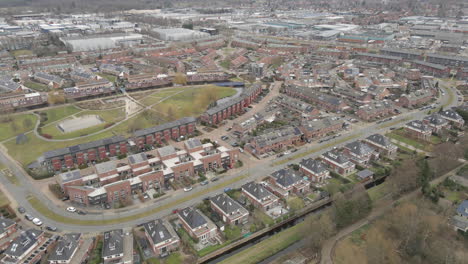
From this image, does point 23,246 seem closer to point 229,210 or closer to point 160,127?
point 229,210

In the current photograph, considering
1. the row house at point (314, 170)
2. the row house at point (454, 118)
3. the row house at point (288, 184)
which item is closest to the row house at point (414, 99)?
the row house at point (454, 118)

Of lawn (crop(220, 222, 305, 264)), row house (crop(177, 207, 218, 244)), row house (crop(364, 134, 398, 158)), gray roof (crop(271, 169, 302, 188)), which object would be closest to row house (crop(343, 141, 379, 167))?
row house (crop(364, 134, 398, 158))

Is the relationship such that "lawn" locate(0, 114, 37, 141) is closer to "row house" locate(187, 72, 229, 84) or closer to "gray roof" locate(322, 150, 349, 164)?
"row house" locate(187, 72, 229, 84)

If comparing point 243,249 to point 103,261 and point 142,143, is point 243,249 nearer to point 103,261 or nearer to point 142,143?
point 103,261

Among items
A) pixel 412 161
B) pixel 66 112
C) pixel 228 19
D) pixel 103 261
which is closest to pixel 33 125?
pixel 66 112

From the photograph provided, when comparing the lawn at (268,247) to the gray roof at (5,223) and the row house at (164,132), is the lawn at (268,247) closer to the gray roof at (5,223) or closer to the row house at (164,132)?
the gray roof at (5,223)
